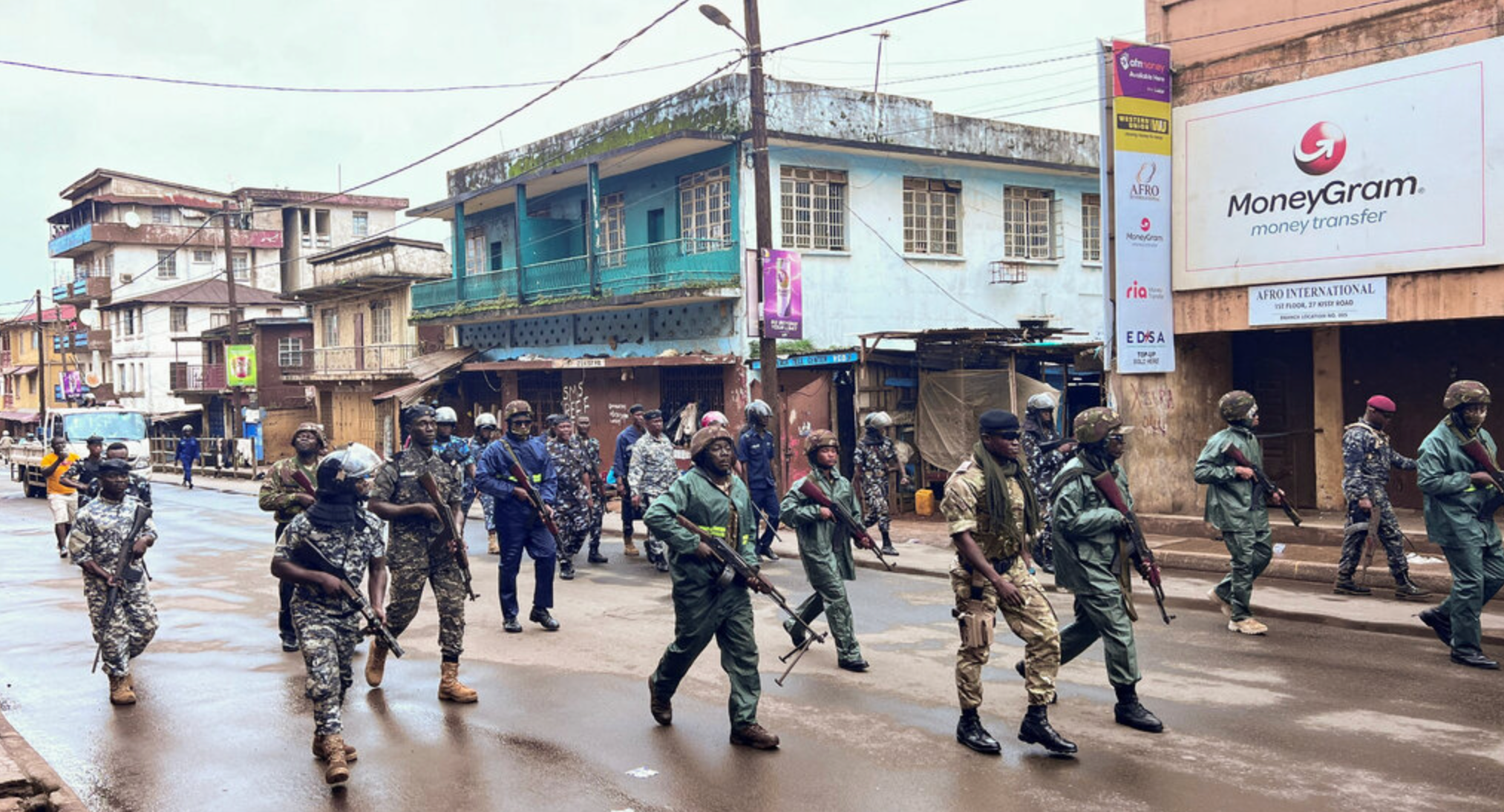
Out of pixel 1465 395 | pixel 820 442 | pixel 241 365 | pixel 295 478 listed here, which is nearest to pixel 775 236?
pixel 820 442

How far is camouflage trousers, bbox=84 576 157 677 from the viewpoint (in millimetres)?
7867

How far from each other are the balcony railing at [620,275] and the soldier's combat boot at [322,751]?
15.1m

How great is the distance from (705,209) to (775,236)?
72.3 inches

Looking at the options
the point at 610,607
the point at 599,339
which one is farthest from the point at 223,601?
the point at 599,339

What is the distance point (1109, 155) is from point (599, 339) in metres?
13.8

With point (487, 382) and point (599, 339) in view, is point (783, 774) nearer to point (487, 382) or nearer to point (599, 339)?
point (599, 339)

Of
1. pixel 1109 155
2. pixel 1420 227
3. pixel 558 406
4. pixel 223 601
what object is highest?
pixel 1109 155

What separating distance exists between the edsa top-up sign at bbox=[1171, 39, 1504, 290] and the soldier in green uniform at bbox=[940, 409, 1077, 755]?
8.30 metres

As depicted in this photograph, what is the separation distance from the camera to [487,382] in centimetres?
3000

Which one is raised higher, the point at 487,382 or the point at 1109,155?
the point at 1109,155

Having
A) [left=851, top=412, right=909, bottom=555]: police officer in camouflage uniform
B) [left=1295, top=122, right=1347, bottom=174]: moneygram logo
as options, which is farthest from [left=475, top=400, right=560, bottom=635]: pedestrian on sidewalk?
[left=1295, top=122, right=1347, bottom=174]: moneygram logo

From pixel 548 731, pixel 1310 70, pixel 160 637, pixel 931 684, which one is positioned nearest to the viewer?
pixel 548 731

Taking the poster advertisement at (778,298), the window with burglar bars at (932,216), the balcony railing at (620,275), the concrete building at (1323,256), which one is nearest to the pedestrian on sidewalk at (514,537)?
the poster advertisement at (778,298)

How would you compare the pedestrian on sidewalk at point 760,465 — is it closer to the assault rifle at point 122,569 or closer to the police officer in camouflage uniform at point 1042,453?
the police officer in camouflage uniform at point 1042,453
